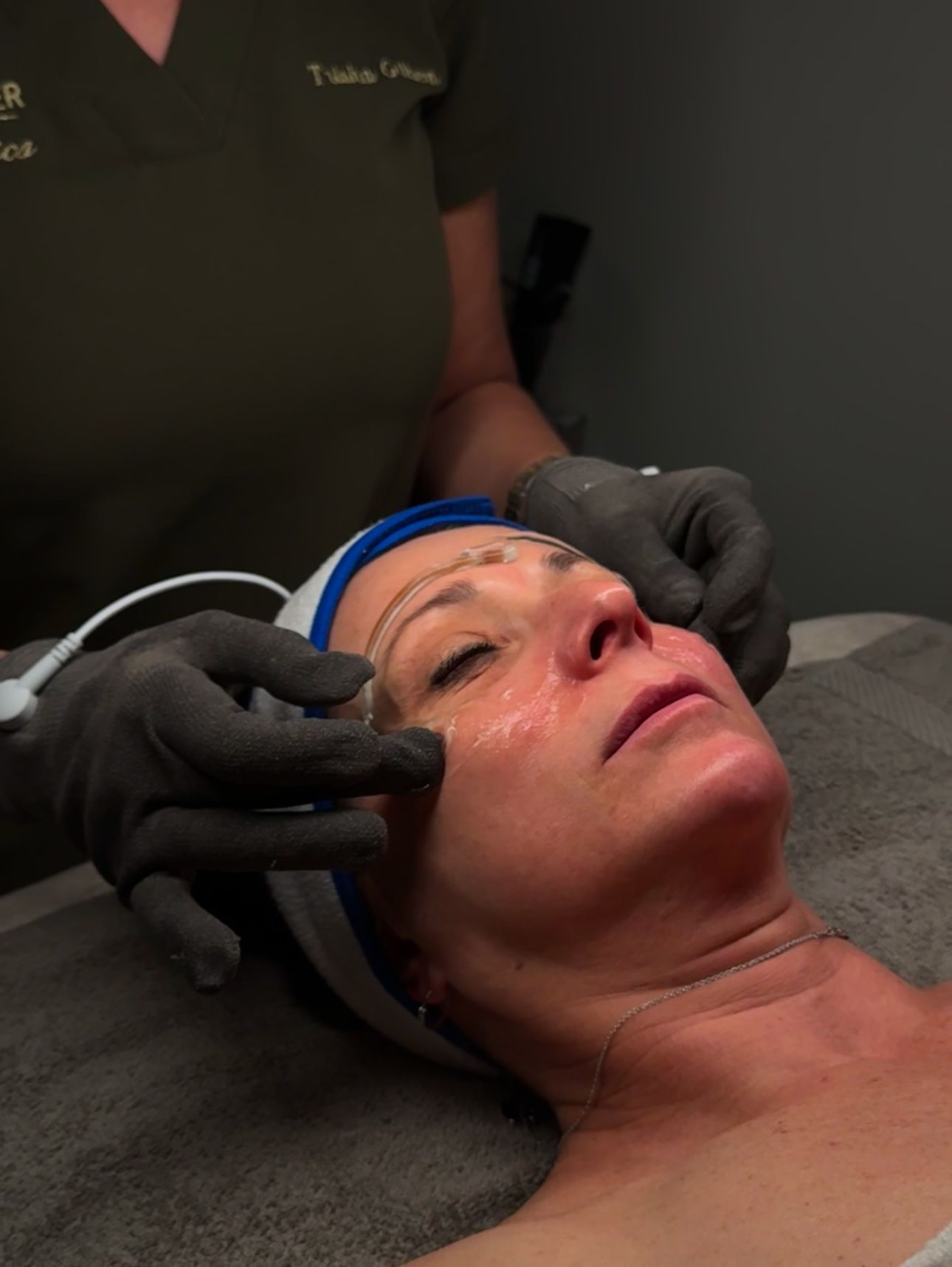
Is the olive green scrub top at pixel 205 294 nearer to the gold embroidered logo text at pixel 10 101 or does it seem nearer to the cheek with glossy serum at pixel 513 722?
the gold embroidered logo text at pixel 10 101

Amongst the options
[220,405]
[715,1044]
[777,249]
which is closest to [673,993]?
[715,1044]

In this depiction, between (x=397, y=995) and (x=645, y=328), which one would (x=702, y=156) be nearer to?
(x=645, y=328)

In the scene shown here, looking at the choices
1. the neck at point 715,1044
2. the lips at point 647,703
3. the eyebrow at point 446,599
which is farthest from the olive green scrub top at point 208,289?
the neck at point 715,1044

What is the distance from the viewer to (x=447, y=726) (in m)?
1.01

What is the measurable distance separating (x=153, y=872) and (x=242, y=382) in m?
0.56

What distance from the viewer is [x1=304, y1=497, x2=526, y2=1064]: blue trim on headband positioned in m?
1.11

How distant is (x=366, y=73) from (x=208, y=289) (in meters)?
0.35

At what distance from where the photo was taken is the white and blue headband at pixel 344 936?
1.12 meters

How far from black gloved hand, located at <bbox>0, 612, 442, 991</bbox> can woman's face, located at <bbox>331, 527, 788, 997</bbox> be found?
63 mm

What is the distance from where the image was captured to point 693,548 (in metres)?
1.28

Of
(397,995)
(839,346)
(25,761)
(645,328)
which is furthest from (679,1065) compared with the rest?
Answer: (645,328)

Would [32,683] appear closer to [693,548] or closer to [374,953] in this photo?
[374,953]

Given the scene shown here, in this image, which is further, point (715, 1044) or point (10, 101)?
point (10, 101)

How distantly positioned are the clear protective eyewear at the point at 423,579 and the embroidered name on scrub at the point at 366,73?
592 millimetres
